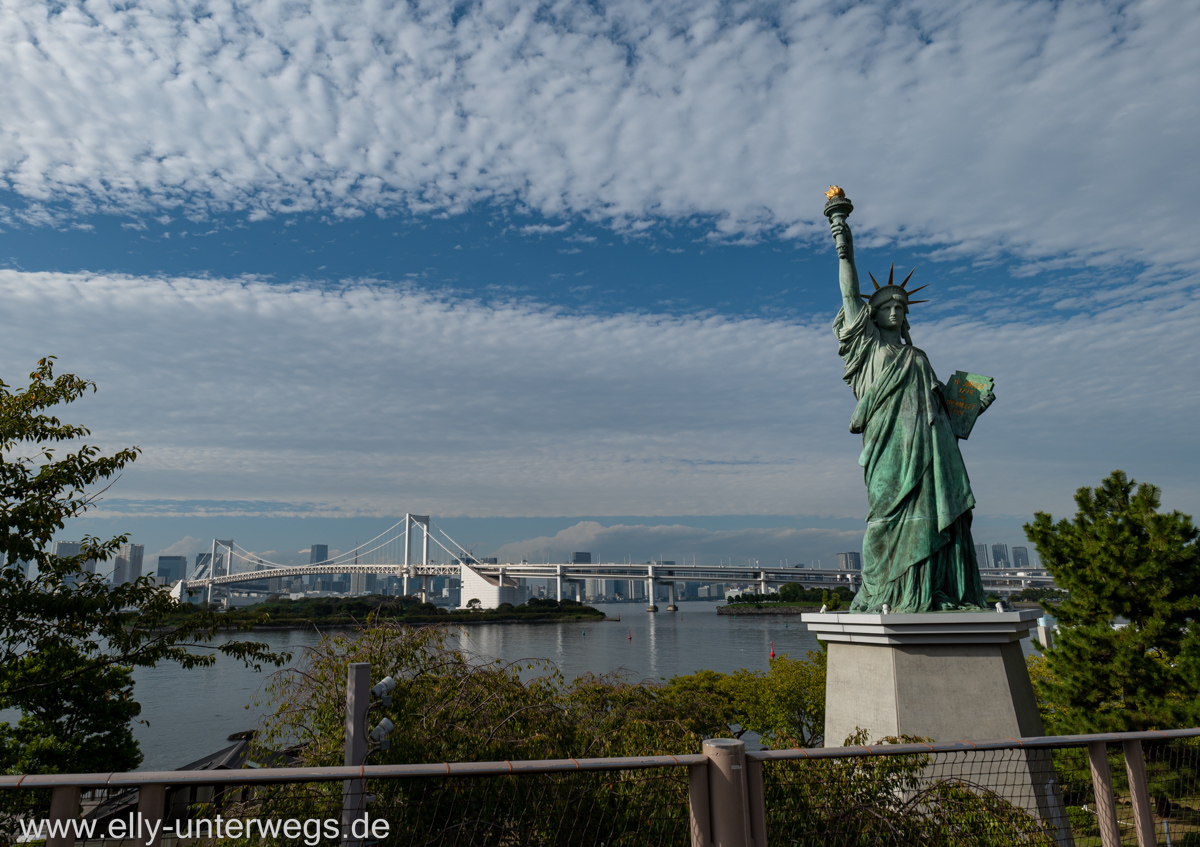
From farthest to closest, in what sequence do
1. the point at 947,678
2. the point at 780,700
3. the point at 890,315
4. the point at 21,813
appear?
the point at 780,700
the point at 890,315
the point at 947,678
the point at 21,813

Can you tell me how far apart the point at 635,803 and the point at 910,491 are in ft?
15.0

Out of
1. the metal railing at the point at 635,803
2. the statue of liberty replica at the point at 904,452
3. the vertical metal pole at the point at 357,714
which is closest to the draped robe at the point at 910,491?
the statue of liberty replica at the point at 904,452

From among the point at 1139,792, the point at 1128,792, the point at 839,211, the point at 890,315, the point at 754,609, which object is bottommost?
the point at 754,609

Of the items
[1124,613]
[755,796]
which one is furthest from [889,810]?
[1124,613]

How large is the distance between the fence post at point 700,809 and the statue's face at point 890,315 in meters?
6.24

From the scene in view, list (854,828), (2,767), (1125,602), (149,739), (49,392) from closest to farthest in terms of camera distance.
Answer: (854,828) < (49,392) < (2,767) < (1125,602) < (149,739)

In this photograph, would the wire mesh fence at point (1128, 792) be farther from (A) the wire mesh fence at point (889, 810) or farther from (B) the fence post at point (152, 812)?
(B) the fence post at point (152, 812)

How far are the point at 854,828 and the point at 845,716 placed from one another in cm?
324

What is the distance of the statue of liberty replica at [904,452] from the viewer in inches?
259

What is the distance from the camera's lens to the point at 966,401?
7.25 m

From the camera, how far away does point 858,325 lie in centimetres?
730

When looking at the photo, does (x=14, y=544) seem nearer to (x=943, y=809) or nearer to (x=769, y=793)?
(x=769, y=793)

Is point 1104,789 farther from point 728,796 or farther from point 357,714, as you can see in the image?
point 357,714

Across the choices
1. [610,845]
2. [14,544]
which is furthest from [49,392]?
[610,845]
